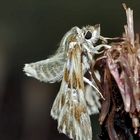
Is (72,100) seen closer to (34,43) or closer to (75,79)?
(75,79)

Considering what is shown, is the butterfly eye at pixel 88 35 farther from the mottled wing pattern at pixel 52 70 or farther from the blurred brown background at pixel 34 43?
the blurred brown background at pixel 34 43

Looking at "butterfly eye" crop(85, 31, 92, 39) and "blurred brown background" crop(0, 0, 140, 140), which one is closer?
"butterfly eye" crop(85, 31, 92, 39)

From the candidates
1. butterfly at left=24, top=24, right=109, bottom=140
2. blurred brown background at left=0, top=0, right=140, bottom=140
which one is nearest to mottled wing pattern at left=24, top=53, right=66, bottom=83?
butterfly at left=24, top=24, right=109, bottom=140

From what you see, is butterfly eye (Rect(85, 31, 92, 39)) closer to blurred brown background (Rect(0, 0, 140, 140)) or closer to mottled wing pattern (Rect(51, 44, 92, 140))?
mottled wing pattern (Rect(51, 44, 92, 140))

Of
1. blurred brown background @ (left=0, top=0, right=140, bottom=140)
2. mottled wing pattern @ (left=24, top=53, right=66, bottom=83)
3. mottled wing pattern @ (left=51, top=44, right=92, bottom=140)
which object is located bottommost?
mottled wing pattern @ (left=51, top=44, right=92, bottom=140)

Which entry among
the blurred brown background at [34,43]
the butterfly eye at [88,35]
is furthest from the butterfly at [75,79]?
the blurred brown background at [34,43]

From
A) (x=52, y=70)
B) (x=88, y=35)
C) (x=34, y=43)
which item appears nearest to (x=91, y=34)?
(x=88, y=35)

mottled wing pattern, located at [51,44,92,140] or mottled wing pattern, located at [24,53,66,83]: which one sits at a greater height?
mottled wing pattern, located at [24,53,66,83]
